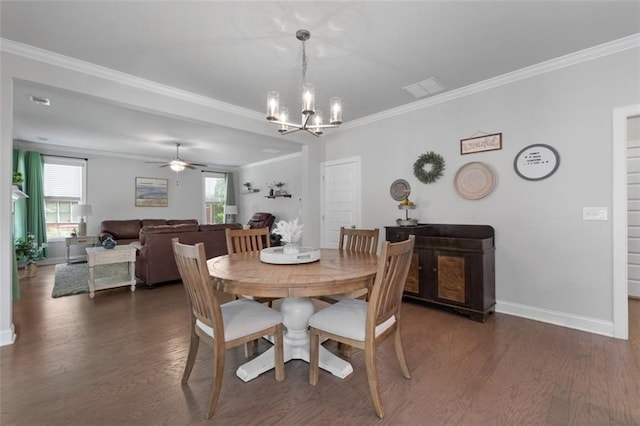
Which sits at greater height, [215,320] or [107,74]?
[107,74]

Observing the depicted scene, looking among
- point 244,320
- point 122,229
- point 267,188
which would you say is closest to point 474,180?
point 244,320

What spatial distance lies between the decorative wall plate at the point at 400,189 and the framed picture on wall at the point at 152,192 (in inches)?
248

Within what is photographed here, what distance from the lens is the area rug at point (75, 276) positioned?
4.04 m

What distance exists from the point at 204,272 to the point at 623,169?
3.40 meters

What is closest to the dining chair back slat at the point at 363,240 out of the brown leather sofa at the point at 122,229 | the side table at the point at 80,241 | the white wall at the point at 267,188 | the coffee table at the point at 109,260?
the coffee table at the point at 109,260

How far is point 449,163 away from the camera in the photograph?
350 centimetres

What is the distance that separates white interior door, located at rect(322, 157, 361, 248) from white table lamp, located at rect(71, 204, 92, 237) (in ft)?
17.1

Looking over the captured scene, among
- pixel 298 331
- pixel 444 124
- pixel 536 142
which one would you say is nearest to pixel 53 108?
pixel 298 331

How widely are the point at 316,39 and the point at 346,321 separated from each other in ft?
7.09

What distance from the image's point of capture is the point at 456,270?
3010 millimetres

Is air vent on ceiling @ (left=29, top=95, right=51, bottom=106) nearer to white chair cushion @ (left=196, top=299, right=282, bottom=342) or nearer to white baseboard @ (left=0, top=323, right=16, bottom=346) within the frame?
white baseboard @ (left=0, top=323, right=16, bottom=346)

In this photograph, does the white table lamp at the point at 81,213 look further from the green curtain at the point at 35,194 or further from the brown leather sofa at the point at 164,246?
the brown leather sofa at the point at 164,246

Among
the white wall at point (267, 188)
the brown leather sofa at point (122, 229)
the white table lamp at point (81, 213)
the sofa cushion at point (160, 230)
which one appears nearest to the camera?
the sofa cushion at point (160, 230)

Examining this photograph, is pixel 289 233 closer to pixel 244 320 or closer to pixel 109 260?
pixel 244 320
